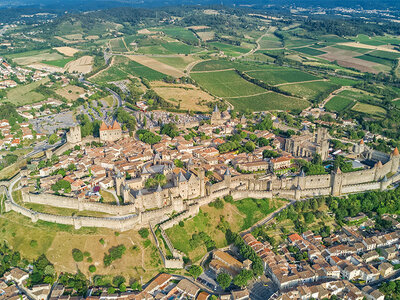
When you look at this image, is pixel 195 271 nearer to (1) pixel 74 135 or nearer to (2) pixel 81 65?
(1) pixel 74 135

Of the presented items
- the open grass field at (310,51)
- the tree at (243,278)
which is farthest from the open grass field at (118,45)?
the tree at (243,278)

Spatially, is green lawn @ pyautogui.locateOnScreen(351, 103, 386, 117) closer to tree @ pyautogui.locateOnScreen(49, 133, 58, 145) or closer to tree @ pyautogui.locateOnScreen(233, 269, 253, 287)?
tree @ pyautogui.locateOnScreen(233, 269, 253, 287)

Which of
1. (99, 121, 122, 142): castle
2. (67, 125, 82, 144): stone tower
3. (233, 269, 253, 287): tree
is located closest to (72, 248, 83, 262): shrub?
(233, 269, 253, 287): tree

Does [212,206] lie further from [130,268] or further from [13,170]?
[13,170]

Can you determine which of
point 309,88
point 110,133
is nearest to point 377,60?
point 309,88

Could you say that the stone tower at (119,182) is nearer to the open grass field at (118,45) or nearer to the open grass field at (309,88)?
the open grass field at (309,88)
